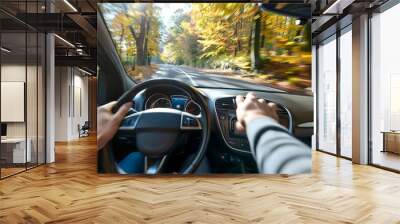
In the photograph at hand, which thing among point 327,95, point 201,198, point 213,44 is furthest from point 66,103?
point 201,198

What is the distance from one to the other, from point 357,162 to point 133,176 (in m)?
4.83

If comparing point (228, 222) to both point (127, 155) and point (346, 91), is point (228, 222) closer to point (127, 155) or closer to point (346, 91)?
point (127, 155)

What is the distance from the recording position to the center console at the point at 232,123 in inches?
258

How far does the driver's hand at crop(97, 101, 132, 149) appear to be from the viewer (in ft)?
21.6

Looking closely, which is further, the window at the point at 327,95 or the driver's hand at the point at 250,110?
the window at the point at 327,95

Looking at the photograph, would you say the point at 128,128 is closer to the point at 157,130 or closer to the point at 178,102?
the point at 157,130

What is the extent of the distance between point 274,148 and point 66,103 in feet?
36.4

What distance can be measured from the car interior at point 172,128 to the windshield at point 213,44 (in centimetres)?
21

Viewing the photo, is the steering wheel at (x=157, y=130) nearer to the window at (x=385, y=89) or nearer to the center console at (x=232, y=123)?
the center console at (x=232, y=123)

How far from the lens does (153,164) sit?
6.60 meters

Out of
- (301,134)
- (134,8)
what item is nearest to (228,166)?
(301,134)

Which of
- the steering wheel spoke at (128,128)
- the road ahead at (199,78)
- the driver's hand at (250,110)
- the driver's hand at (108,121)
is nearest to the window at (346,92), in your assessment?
the driver's hand at (250,110)

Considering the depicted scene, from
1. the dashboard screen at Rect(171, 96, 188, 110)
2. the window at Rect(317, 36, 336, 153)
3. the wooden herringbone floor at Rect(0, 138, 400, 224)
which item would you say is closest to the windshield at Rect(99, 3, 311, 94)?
the dashboard screen at Rect(171, 96, 188, 110)

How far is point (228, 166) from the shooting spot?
6566 mm
